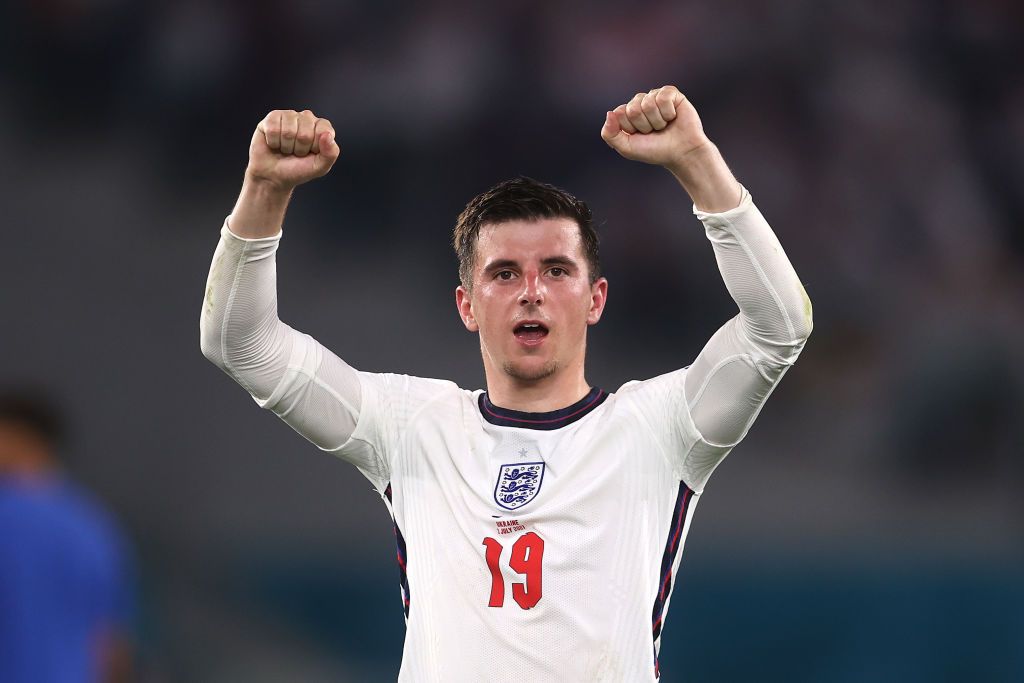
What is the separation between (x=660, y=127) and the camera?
2188mm

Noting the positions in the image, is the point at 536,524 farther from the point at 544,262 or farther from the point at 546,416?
the point at 544,262

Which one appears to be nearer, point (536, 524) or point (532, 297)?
point (536, 524)

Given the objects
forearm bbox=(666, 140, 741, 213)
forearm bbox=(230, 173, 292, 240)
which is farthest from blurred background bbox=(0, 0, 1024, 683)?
forearm bbox=(666, 140, 741, 213)

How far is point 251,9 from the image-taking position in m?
6.96

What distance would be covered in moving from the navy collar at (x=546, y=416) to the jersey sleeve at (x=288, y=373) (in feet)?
0.63

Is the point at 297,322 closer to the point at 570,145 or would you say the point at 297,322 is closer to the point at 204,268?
the point at 204,268

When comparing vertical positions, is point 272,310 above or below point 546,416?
above
